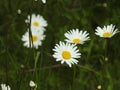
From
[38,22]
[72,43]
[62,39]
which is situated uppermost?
[38,22]

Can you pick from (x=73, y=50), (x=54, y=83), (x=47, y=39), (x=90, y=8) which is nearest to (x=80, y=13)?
(x=90, y=8)

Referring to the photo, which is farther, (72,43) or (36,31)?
(36,31)

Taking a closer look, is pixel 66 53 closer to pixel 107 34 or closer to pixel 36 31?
pixel 107 34

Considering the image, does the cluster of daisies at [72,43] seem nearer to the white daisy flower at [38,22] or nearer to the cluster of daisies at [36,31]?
the cluster of daisies at [36,31]

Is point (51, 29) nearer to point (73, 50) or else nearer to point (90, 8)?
point (90, 8)

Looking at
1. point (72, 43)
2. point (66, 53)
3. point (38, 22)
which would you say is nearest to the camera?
point (66, 53)

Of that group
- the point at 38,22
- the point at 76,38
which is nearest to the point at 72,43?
the point at 76,38

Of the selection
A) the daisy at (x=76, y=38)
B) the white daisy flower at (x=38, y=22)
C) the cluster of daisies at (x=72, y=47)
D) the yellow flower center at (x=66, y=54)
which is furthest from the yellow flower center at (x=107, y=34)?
the white daisy flower at (x=38, y=22)

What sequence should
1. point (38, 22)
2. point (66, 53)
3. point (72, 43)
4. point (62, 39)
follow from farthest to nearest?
point (38, 22)
point (62, 39)
point (72, 43)
point (66, 53)

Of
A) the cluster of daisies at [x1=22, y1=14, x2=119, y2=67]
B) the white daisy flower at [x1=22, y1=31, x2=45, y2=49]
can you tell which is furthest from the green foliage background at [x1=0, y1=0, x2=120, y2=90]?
the cluster of daisies at [x1=22, y1=14, x2=119, y2=67]
